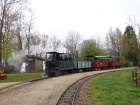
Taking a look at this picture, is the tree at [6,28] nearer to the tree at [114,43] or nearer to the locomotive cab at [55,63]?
the locomotive cab at [55,63]

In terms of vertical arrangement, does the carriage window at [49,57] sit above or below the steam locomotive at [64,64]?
above

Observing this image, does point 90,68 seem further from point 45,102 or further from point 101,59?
point 45,102

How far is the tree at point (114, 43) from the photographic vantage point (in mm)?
83812

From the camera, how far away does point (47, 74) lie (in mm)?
35844

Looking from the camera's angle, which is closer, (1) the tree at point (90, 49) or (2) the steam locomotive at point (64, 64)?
(2) the steam locomotive at point (64, 64)

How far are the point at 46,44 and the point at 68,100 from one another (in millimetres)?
68456

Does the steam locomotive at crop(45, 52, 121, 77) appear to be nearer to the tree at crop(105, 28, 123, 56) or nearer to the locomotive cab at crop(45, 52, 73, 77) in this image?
the locomotive cab at crop(45, 52, 73, 77)

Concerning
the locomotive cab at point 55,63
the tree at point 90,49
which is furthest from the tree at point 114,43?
the locomotive cab at point 55,63

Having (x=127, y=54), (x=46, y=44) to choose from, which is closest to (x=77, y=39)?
(x=46, y=44)

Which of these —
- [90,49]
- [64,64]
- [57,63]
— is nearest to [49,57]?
[57,63]

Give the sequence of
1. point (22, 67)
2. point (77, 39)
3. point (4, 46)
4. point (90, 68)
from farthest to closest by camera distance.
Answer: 1. point (77, 39)
2. point (90, 68)
3. point (22, 67)
4. point (4, 46)

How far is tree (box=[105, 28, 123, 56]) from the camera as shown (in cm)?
8381

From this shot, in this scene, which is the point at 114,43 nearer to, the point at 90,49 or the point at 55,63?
the point at 90,49

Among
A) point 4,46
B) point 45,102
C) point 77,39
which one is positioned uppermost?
point 77,39
